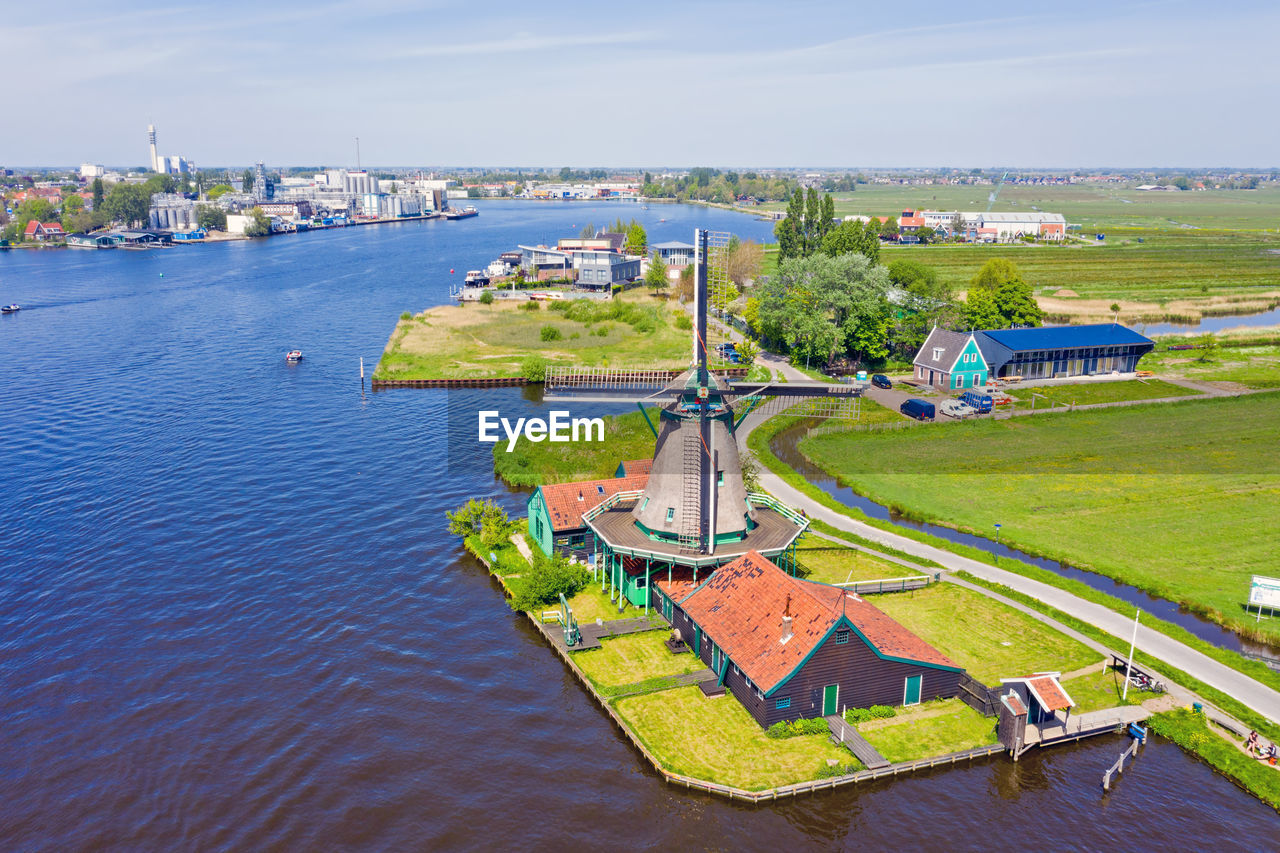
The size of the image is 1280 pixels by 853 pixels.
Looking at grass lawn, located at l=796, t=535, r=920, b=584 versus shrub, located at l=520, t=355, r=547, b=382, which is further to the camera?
shrub, located at l=520, t=355, r=547, b=382

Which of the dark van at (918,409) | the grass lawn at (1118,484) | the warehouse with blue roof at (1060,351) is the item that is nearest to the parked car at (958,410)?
the dark van at (918,409)

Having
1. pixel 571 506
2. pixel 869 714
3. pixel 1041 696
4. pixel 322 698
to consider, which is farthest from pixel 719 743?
pixel 571 506

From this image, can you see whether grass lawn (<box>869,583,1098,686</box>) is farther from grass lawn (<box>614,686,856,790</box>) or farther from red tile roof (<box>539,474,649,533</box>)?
red tile roof (<box>539,474,649,533</box>)

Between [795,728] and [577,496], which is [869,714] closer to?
[795,728]

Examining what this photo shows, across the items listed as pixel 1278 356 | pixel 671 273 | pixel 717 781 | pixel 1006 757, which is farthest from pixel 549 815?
pixel 671 273

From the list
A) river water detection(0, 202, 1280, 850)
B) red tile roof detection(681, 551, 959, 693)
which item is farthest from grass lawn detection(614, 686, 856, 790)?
red tile roof detection(681, 551, 959, 693)

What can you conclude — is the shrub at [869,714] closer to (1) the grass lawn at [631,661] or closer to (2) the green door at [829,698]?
(2) the green door at [829,698]
